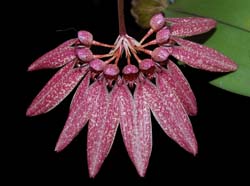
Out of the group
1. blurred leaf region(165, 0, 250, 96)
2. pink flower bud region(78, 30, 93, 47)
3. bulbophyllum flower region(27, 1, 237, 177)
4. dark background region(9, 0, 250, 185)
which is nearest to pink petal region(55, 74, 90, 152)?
bulbophyllum flower region(27, 1, 237, 177)

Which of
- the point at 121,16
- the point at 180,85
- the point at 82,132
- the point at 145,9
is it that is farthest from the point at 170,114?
the point at 82,132

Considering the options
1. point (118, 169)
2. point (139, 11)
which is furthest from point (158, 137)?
point (139, 11)

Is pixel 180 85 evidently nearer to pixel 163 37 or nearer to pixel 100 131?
pixel 163 37

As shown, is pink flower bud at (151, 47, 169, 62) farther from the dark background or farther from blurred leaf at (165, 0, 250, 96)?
the dark background

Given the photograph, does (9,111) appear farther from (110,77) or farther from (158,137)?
(110,77)

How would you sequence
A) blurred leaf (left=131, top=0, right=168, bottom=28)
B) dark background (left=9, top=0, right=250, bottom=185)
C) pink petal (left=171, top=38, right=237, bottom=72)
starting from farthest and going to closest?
dark background (left=9, top=0, right=250, bottom=185) < blurred leaf (left=131, top=0, right=168, bottom=28) < pink petal (left=171, top=38, right=237, bottom=72)

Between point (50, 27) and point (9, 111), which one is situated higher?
point (50, 27)

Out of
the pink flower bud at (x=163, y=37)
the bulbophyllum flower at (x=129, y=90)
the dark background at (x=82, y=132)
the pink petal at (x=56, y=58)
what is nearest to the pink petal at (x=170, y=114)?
the bulbophyllum flower at (x=129, y=90)
